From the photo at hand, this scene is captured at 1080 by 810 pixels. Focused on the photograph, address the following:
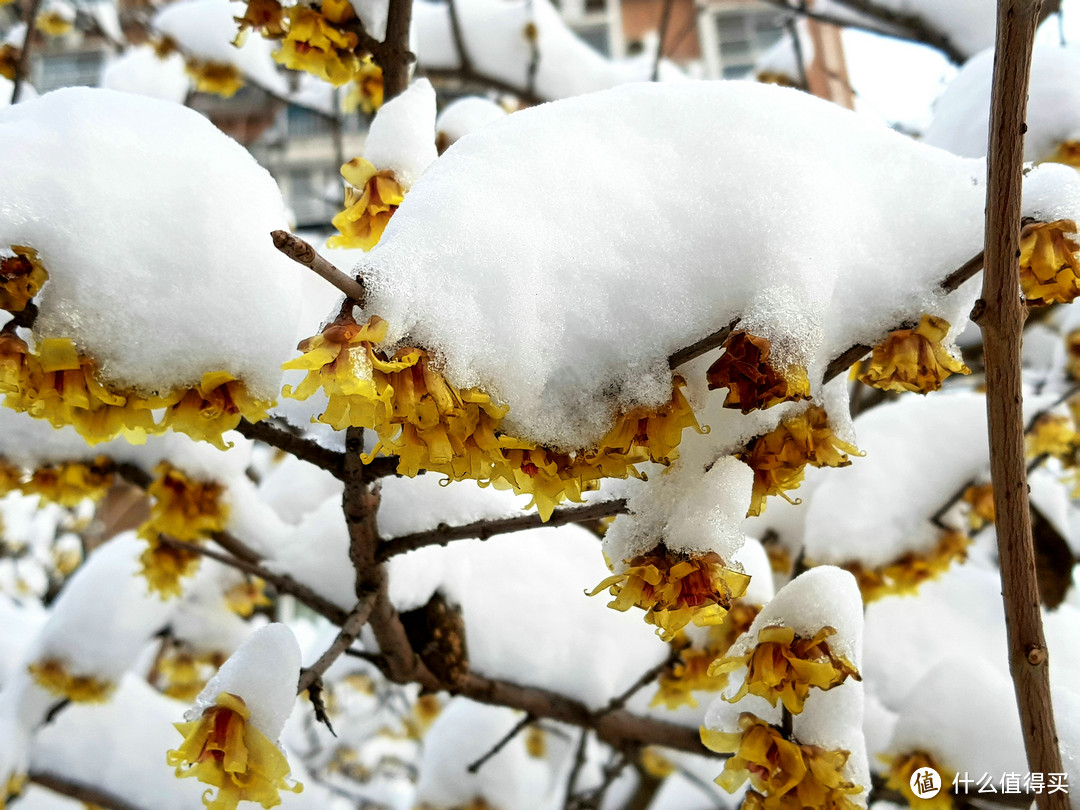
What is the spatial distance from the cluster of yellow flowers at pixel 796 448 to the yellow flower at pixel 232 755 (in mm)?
594

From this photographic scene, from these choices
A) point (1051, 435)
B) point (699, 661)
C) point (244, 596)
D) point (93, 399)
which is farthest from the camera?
point (244, 596)

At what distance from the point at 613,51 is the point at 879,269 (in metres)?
16.4

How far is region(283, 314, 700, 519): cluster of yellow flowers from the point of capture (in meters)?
0.60

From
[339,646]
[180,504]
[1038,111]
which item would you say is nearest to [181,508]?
[180,504]

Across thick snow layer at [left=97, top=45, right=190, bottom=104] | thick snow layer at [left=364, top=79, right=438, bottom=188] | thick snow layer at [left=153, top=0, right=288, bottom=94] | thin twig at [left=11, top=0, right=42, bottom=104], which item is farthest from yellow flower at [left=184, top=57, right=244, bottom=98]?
thick snow layer at [left=364, top=79, right=438, bottom=188]

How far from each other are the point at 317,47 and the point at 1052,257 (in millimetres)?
1103

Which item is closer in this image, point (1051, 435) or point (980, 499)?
point (980, 499)

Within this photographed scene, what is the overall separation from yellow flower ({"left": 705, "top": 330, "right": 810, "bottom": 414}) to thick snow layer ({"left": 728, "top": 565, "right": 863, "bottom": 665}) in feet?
1.10

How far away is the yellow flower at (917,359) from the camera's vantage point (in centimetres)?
75

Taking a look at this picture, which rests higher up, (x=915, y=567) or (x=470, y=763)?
(x=915, y=567)

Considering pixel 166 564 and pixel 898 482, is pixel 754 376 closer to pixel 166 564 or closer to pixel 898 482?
pixel 898 482

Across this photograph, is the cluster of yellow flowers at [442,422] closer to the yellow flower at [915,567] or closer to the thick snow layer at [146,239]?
the thick snow layer at [146,239]

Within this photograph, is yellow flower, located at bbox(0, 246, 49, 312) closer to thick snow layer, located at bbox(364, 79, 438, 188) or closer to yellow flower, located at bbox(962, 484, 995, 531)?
thick snow layer, located at bbox(364, 79, 438, 188)

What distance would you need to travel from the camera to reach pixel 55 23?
3.73 meters
